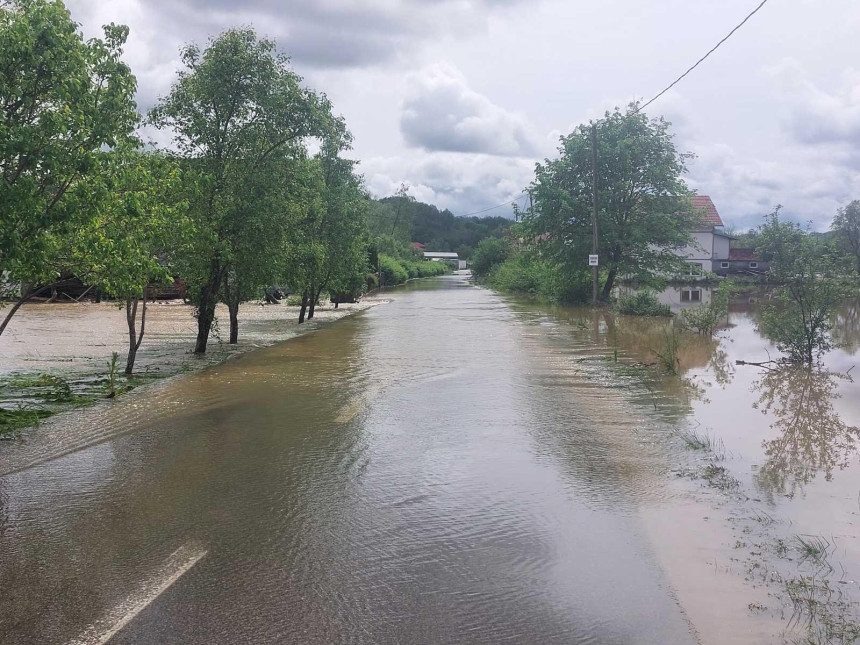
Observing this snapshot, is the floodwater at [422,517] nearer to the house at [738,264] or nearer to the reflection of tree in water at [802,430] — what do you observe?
the reflection of tree in water at [802,430]

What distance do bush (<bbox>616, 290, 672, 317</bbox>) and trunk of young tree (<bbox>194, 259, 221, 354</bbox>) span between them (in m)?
18.6

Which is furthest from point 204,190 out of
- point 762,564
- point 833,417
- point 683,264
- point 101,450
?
point 683,264

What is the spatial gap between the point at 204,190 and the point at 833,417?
13027 mm

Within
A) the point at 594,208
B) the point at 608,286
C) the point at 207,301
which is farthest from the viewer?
the point at 608,286

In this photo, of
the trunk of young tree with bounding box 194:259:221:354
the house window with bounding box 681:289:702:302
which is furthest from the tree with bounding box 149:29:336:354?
the house window with bounding box 681:289:702:302

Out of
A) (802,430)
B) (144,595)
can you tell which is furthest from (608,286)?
(144,595)

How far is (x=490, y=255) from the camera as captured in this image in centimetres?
8912

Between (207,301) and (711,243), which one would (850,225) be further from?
(207,301)

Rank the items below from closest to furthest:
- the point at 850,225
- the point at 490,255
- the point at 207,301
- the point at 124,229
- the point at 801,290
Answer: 1. the point at 124,229
2. the point at 801,290
3. the point at 207,301
4. the point at 850,225
5. the point at 490,255

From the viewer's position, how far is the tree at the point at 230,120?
16.7 meters

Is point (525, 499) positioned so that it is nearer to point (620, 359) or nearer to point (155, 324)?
point (620, 359)

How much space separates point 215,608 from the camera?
14.2 feet

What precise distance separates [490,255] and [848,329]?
215 ft

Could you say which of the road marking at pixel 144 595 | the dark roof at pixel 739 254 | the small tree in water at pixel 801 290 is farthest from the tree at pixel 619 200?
the dark roof at pixel 739 254
